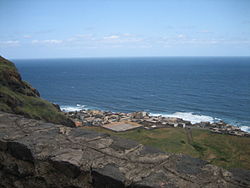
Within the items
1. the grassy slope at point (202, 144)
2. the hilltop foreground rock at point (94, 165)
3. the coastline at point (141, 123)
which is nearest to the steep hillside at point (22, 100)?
the coastline at point (141, 123)

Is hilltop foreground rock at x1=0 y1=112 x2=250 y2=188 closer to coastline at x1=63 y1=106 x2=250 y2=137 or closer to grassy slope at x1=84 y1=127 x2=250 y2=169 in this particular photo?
grassy slope at x1=84 y1=127 x2=250 y2=169

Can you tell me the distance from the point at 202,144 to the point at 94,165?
2365cm

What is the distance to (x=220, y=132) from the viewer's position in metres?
31.0

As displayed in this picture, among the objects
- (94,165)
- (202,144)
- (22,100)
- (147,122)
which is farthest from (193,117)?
(94,165)

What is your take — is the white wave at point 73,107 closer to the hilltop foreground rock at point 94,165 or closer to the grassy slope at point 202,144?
the grassy slope at point 202,144

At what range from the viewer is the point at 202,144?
2450cm

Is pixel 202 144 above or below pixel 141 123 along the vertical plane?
above

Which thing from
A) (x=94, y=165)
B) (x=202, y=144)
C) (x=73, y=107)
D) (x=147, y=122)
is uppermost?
(x=94, y=165)

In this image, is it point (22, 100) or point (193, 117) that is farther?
point (193, 117)

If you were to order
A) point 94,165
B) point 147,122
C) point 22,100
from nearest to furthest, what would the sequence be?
point 94,165, point 22,100, point 147,122

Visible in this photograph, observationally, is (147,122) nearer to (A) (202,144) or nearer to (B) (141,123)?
(B) (141,123)

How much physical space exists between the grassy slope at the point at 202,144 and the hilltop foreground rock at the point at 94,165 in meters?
17.5

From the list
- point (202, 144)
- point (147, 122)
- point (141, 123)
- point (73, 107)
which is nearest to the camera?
point (202, 144)

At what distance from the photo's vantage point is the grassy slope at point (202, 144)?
2017cm
